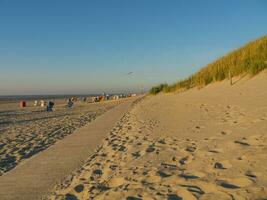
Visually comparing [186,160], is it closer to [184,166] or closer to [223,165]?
[184,166]

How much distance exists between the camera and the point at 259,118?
8094 mm

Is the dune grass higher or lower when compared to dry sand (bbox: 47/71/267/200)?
higher

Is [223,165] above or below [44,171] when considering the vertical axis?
above

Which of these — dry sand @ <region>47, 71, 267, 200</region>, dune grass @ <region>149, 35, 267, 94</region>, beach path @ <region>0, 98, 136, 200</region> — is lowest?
beach path @ <region>0, 98, 136, 200</region>

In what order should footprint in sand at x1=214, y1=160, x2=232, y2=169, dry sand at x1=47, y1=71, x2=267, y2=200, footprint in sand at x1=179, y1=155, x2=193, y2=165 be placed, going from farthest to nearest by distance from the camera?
footprint in sand at x1=179, y1=155, x2=193, y2=165 < footprint in sand at x1=214, y1=160, x2=232, y2=169 < dry sand at x1=47, y1=71, x2=267, y2=200

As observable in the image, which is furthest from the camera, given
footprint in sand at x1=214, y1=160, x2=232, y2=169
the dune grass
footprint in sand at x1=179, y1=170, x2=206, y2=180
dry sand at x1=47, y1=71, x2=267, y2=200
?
the dune grass

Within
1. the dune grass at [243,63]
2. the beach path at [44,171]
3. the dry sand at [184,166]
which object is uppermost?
the dune grass at [243,63]

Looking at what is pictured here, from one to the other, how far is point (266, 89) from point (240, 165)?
8348 millimetres

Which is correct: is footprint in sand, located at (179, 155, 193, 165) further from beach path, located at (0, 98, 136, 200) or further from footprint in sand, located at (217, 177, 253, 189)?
beach path, located at (0, 98, 136, 200)

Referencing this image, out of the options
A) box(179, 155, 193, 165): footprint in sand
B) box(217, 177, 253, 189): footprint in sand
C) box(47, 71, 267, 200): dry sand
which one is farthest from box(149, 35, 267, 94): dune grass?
box(217, 177, 253, 189): footprint in sand

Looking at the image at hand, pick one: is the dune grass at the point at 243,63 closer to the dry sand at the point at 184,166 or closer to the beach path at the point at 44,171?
the dry sand at the point at 184,166

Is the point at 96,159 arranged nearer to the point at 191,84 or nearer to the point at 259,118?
the point at 259,118

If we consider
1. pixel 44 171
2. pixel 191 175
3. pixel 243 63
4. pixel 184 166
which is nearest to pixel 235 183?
pixel 191 175

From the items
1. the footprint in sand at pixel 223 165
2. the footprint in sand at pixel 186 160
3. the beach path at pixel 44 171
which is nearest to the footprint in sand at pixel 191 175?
the footprint in sand at pixel 223 165
